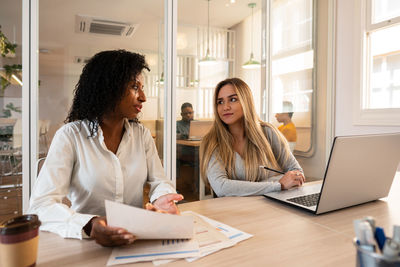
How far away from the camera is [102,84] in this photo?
114 centimetres

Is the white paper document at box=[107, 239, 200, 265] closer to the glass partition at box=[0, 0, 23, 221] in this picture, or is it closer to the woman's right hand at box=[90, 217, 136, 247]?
the woman's right hand at box=[90, 217, 136, 247]

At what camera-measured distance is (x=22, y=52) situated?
1869 mm

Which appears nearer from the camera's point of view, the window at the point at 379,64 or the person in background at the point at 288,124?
the window at the point at 379,64

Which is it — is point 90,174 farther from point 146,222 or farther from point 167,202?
point 146,222

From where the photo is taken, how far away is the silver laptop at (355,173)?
35.4 inches

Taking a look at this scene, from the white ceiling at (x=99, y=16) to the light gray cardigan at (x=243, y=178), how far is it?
1236 millimetres

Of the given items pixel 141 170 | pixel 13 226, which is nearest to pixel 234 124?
pixel 141 170

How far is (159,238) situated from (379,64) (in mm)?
3028

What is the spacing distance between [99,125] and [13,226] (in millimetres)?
623

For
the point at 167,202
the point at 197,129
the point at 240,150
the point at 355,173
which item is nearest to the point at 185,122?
the point at 197,129

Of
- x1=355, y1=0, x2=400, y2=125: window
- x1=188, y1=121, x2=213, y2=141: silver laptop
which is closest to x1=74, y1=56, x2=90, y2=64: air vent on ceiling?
x1=188, y1=121, x2=213, y2=141: silver laptop

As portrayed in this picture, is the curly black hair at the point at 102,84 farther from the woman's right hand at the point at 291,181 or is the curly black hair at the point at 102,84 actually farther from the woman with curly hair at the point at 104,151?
the woman's right hand at the point at 291,181

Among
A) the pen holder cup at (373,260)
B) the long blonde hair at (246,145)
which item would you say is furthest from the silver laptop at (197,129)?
the pen holder cup at (373,260)

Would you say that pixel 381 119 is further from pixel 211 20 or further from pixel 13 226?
pixel 13 226
